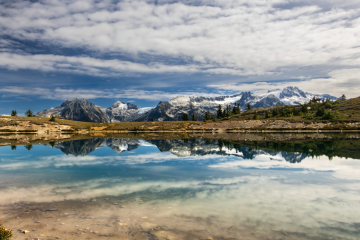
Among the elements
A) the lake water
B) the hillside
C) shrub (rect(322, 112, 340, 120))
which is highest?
shrub (rect(322, 112, 340, 120))

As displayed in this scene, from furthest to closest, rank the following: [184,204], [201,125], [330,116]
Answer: [201,125]
[330,116]
[184,204]

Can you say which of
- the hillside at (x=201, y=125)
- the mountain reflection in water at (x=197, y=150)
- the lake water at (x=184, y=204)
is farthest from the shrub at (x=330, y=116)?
the lake water at (x=184, y=204)

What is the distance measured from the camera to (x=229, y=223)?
10.7m

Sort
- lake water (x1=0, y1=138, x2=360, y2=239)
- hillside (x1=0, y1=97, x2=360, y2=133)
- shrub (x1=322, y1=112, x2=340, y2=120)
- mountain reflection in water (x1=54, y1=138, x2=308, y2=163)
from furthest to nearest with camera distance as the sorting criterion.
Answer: shrub (x1=322, y1=112, x2=340, y2=120) < hillside (x1=0, y1=97, x2=360, y2=133) < mountain reflection in water (x1=54, y1=138, x2=308, y2=163) < lake water (x1=0, y1=138, x2=360, y2=239)

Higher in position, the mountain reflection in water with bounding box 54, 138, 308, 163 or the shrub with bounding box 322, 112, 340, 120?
the shrub with bounding box 322, 112, 340, 120

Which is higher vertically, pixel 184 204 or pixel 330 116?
pixel 330 116

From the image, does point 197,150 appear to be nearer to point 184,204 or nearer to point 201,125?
point 184,204

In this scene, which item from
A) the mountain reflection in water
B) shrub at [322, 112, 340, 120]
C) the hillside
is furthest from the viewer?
shrub at [322, 112, 340, 120]

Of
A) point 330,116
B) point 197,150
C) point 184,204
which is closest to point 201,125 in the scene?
point 330,116

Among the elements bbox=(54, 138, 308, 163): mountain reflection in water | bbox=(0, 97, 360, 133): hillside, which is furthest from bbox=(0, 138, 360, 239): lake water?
bbox=(0, 97, 360, 133): hillside

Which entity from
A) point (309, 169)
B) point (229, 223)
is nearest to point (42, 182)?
point (229, 223)

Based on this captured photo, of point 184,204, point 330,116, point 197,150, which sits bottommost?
point 197,150

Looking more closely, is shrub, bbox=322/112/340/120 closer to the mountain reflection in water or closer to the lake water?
the mountain reflection in water

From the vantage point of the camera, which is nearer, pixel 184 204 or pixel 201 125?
pixel 184 204
